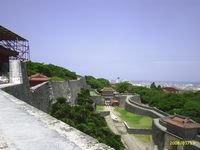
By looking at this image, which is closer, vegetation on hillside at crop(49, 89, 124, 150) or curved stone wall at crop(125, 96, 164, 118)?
vegetation on hillside at crop(49, 89, 124, 150)

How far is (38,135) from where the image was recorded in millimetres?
3609

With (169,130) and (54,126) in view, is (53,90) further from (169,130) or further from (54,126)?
(54,126)

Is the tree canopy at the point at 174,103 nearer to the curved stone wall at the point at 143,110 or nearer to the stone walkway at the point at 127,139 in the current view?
the curved stone wall at the point at 143,110

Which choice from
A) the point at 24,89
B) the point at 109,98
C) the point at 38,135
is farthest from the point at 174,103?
the point at 38,135

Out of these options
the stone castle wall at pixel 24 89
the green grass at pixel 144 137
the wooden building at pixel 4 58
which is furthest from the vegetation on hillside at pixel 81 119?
the green grass at pixel 144 137

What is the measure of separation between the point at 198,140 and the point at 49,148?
20674mm

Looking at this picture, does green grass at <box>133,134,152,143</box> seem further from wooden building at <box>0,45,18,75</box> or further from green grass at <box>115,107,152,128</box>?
wooden building at <box>0,45,18,75</box>

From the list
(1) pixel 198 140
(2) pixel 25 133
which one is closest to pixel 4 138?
(2) pixel 25 133

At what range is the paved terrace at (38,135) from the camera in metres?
3.22

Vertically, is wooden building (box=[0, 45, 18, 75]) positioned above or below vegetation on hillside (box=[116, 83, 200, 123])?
above

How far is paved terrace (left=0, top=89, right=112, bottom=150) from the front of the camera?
322cm

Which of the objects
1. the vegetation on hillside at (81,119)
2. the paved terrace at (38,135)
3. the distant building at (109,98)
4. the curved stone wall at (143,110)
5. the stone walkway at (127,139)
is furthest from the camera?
the distant building at (109,98)
